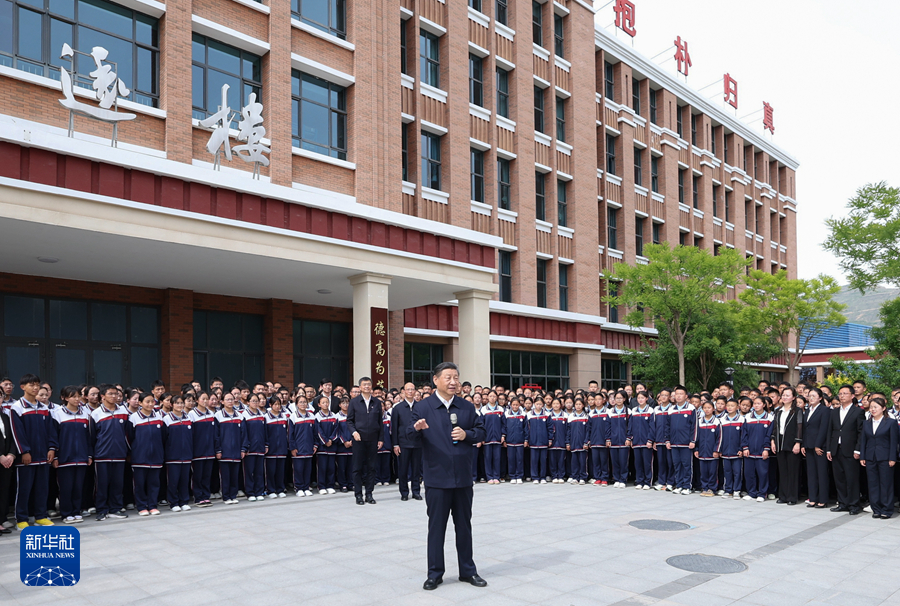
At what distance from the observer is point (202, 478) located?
1232 centimetres

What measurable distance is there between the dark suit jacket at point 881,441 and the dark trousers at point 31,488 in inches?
493

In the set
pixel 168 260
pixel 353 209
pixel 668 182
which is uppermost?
pixel 668 182

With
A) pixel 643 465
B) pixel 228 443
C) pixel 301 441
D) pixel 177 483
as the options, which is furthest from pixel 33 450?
pixel 643 465

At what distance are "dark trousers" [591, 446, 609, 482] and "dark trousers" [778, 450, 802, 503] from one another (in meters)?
3.63

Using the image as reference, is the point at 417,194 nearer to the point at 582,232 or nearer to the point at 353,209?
the point at 353,209

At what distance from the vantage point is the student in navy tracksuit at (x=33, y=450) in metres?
10.0

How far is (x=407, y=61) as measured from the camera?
2436 centimetres

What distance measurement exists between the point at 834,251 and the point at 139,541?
116ft

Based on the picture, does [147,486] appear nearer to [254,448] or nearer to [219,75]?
[254,448]

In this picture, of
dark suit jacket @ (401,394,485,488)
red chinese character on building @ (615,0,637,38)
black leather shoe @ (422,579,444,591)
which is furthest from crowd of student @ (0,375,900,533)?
red chinese character on building @ (615,0,637,38)

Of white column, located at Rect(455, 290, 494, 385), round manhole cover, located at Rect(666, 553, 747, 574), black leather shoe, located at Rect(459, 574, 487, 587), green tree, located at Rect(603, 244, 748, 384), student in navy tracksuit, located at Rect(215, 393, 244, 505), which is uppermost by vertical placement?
green tree, located at Rect(603, 244, 748, 384)

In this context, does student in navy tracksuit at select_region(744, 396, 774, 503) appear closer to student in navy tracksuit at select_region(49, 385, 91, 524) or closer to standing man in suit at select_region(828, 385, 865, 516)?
standing man in suit at select_region(828, 385, 865, 516)

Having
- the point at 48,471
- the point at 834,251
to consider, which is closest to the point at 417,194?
the point at 48,471

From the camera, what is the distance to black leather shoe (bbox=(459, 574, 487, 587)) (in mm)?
6684
